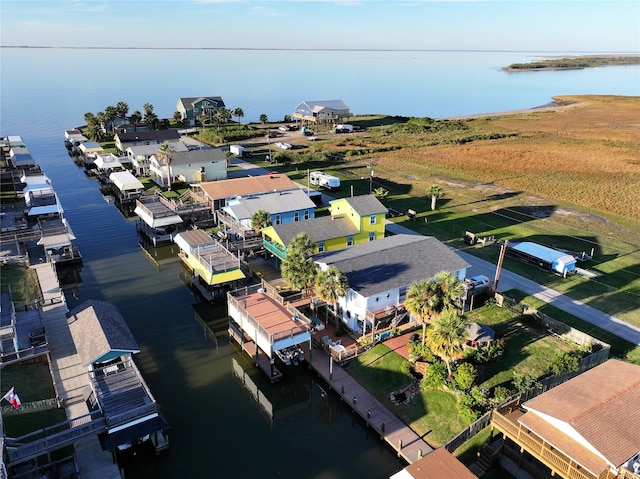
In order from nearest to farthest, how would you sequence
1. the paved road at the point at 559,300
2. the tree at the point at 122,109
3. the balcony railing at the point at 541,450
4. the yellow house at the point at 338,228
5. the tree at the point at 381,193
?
1. the balcony railing at the point at 541,450
2. the paved road at the point at 559,300
3. the yellow house at the point at 338,228
4. the tree at the point at 381,193
5. the tree at the point at 122,109

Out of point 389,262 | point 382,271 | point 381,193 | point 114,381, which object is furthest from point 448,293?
point 381,193

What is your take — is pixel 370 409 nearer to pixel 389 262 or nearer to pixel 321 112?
pixel 389 262

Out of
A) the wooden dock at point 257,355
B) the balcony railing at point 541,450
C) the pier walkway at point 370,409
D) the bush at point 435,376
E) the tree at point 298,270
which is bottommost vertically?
the pier walkway at point 370,409

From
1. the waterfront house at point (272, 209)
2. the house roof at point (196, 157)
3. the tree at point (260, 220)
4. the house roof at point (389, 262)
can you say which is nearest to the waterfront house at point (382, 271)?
the house roof at point (389, 262)

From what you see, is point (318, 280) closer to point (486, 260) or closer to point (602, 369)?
point (602, 369)

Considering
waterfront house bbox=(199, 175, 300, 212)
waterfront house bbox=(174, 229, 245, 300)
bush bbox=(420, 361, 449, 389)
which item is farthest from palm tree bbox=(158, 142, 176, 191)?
bush bbox=(420, 361, 449, 389)

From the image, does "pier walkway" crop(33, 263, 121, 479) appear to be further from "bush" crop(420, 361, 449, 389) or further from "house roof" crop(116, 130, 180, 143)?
"house roof" crop(116, 130, 180, 143)

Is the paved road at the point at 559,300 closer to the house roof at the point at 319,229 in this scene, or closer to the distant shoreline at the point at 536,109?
the house roof at the point at 319,229
